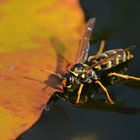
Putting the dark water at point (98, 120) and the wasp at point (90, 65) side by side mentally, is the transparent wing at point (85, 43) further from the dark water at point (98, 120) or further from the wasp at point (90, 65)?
the dark water at point (98, 120)

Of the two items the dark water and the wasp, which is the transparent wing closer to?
the wasp

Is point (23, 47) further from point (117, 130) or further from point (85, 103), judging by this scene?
point (117, 130)

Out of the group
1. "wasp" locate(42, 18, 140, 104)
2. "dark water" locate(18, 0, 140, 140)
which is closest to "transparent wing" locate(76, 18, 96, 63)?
"wasp" locate(42, 18, 140, 104)

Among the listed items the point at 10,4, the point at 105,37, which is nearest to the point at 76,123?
the point at 105,37

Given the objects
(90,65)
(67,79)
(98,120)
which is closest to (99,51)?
(90,65)

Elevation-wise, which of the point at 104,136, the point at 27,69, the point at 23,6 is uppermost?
the point at 23,6

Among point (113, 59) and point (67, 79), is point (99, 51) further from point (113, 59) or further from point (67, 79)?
point (67, 79)
